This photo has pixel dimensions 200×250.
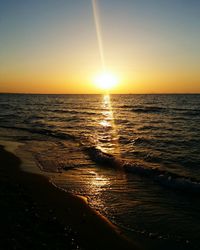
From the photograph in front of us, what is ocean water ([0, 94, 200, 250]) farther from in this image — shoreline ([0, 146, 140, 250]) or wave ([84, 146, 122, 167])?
shoreline ([0, 146, 140, 250])

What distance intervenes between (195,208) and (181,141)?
464 inches

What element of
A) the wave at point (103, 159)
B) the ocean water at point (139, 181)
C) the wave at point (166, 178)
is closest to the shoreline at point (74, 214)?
the ocean water at point (139, 181)

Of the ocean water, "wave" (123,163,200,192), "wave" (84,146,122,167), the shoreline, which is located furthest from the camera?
"wave" (84,146,122,167)

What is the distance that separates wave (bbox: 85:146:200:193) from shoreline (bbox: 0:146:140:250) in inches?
137

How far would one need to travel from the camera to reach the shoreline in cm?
608

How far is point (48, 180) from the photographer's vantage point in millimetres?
10391

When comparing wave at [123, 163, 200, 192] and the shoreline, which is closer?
the shoreline

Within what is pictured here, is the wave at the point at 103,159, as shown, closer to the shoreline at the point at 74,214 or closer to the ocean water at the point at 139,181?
the ocean water at the point at 139,181

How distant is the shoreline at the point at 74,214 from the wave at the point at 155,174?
11.4 ft

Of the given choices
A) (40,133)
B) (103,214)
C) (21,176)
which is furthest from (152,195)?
(40,133)

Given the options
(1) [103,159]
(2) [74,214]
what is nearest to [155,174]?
(1) [103,159]

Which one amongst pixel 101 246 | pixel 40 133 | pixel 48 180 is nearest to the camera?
pixel 101 246

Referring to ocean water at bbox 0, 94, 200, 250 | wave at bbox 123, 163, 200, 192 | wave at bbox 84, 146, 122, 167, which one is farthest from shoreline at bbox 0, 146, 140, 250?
wave at bbox 84, 146, 122, 167

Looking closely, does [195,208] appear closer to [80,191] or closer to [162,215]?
[162,215]
